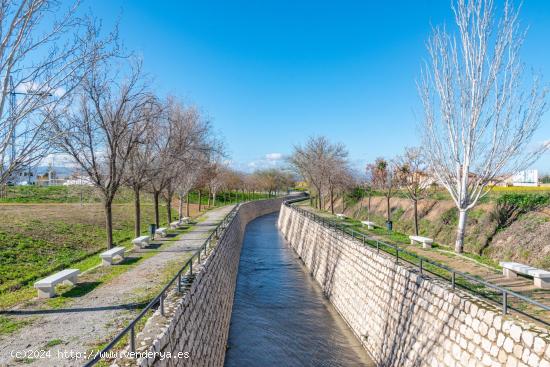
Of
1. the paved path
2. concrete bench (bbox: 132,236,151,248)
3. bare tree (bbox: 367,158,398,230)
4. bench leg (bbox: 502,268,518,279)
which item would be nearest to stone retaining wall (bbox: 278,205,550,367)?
bench leg (bbox: 502,268,518,279)

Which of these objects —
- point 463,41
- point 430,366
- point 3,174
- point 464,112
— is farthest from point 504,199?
point 3,174

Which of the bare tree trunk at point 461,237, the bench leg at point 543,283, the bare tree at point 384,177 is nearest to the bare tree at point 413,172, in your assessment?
the bare tree at point 384,177

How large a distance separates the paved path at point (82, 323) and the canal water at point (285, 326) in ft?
11.7

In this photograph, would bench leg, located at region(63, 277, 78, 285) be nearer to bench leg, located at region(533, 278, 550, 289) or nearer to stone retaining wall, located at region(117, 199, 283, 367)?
stone retaining wall, located at region(117, 199, 283, 367)

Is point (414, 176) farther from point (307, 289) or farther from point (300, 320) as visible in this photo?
point (300, 320)

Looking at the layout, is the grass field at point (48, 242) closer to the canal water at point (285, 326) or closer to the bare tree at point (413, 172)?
the canal water at point (285, 326)

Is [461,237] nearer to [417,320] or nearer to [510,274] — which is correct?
[510,274]

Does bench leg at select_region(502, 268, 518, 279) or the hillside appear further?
the hillside

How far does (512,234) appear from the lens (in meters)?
17.5

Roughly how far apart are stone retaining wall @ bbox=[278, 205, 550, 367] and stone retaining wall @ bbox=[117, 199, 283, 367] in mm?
4675

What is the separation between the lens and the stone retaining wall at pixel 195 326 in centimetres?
605

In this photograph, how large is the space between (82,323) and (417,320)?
7529 millimetres

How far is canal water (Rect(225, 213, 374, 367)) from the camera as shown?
1141cm

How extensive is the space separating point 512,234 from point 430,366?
11.8m
